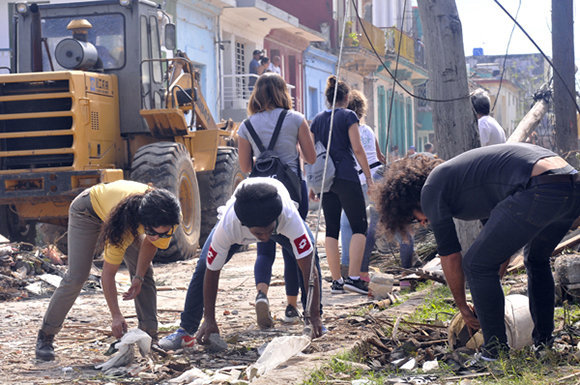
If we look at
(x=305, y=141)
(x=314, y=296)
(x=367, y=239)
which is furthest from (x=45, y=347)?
(x=367, y=239)

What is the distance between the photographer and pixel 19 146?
35.8ft

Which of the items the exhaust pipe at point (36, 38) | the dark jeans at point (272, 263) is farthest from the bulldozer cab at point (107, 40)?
the dark jeans at point (272, 263)

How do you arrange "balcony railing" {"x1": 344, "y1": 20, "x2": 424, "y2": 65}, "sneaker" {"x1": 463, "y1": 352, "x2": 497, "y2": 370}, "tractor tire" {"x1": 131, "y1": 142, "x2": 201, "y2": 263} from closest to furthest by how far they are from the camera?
"sneaker" {"x1": 463, "y1": 352, "x2": 497, "y2": 370}, "tractor tire" {"x1": 131, "y1": 142, "x2": 201, "y2": 263}, "balcony railing" {"x1": 344, "y1": 20, "x2": 424, "y2": 65}

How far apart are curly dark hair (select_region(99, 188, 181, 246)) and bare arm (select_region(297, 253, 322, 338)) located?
81 centimetres

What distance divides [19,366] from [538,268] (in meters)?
3.20

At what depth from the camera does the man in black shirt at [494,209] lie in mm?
4582

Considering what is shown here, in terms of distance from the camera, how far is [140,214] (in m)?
5.37

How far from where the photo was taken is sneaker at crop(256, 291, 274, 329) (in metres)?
6.48

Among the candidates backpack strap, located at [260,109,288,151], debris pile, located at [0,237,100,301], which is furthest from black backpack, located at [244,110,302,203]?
debris pile, located at [0,237,100,301]

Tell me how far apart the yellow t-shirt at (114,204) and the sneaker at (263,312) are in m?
1.03

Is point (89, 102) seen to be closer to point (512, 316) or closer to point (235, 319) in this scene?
point (235, 319)

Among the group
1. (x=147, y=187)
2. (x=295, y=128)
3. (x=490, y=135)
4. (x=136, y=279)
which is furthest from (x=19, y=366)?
(x=490, y=135)

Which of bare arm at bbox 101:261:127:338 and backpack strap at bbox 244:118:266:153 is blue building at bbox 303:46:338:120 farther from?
bare arm at bbox 101:261:127:338

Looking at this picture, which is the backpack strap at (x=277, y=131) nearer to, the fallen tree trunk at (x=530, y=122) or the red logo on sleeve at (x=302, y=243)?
the red logo on sleeve at (x=302, y=243)
